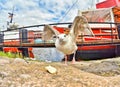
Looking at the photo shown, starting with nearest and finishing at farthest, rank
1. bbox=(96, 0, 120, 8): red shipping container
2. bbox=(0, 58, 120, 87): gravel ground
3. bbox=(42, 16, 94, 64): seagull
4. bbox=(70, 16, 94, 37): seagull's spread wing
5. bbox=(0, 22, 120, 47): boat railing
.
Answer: bbox=(0, 58, 120, 87): gravel ground, bbox=(42, 16, 94, 64): seagull, bbox=(70, 16, 94, 37): seagull's spread wing, bbox=(0, 22, 120, 47): boat railing, bbox=(96, 0, 120, 8): red shipping container

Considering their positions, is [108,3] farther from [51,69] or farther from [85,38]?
[51,69]

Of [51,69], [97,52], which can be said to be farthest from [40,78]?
[97,52]

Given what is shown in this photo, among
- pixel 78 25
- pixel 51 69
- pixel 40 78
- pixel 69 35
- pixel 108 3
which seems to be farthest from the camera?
pixel 108 3

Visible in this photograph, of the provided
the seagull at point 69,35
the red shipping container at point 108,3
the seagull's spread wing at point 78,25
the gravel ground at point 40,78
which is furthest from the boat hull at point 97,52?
the gravel ground at point 40,78

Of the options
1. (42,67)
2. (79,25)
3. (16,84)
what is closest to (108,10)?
(79,25)

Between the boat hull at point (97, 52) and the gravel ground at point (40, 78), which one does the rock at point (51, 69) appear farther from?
the boat hull at point (97, 52)

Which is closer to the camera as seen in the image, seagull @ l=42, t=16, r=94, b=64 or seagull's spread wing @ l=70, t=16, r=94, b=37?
seagull @ l=42, t=16, r=94, b=64

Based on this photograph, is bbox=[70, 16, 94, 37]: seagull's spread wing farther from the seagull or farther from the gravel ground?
the gravel ground

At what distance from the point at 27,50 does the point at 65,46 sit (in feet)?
41.4

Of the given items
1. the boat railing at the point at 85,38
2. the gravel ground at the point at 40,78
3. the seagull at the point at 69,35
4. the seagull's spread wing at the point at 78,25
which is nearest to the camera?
the gravel ground at the point at 40,78

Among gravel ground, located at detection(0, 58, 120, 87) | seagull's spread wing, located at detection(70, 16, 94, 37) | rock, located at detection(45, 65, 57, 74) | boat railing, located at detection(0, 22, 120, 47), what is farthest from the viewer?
boat railing, located at detection(0, 22, 120, 47)

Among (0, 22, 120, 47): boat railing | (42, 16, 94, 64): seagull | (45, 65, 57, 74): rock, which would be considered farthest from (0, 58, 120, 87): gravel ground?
(0, 22, 120, 47): boat railing

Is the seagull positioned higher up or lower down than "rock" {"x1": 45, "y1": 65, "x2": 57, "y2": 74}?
higher up

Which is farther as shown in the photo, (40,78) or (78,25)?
(78,25)
